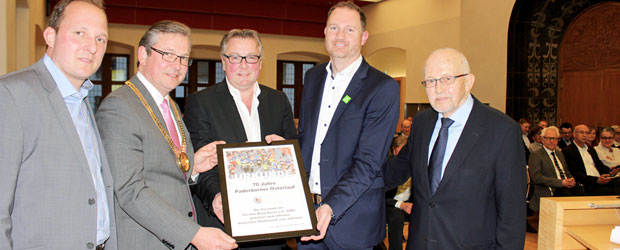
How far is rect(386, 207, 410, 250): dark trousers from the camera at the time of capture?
5.45 meters

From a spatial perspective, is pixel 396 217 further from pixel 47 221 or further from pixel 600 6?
pixel 600 6

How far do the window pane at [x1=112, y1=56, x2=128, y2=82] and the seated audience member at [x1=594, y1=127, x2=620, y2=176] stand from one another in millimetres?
12652

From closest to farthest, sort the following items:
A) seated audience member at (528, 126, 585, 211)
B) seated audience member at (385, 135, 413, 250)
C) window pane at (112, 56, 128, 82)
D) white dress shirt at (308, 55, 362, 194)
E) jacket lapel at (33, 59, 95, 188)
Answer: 1. jacket lapel at (33, 59, 95, 188)
2. white dress shirt at (308, 55, 362, 194)
3. seated audience member at (385, 135, 413, 250)
4. seated audience member at (528, 126, 585, 211)
5. window pane at (112, 56, 128, 82)

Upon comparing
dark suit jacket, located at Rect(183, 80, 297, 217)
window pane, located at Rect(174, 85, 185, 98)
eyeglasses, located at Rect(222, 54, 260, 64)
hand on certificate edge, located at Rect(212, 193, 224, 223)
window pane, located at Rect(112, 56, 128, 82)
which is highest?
window pane, located at Rect(112, 56, 128, 82)

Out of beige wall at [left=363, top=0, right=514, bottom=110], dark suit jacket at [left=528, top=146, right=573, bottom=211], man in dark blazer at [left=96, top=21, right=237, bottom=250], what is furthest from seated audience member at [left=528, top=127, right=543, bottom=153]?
man in dark blazer at [left=96, top=21, right=237, bottom=250]

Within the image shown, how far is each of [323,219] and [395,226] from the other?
11.5ft

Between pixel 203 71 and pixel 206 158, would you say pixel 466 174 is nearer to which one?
pixel 206 158

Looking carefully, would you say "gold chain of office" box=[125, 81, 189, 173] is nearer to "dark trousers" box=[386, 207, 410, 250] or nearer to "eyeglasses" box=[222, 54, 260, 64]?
"eyeglasses" box=[222, 54, 260, 64]

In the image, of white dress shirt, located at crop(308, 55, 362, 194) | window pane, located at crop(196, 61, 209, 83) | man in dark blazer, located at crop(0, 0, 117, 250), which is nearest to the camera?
man in dark blazer, located at crop(0, 0, 117, 250)

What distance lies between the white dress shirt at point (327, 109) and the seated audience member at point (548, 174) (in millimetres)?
5666

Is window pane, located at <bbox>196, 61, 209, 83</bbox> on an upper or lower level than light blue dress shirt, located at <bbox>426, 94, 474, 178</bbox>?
upper

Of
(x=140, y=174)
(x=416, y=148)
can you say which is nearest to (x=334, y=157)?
(x=416, y=148)

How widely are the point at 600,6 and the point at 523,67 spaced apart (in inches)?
73.6

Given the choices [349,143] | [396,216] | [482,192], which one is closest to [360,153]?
[349,143]
